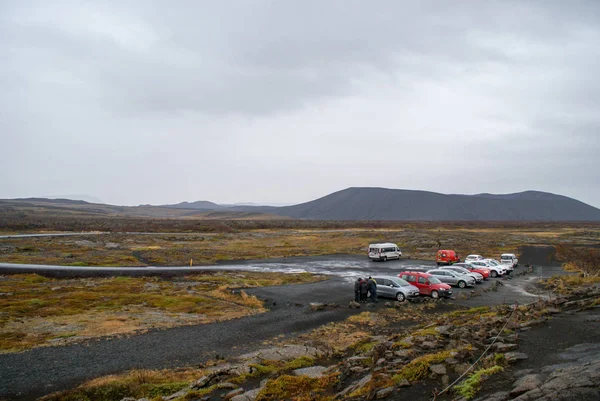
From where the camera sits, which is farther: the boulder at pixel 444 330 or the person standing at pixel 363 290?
the person standing at pixel 363 290

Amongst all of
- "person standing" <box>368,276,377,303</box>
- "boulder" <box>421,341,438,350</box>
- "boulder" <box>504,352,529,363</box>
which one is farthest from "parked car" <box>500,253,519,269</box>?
"boulder" <box>504,352,529,363</box>

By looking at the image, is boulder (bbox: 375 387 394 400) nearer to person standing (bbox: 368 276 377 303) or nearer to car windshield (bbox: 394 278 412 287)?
person standing (bbox: 368 276 377 303)

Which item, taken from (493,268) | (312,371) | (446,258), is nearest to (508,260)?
(446,258)

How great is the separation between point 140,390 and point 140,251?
60929 mm

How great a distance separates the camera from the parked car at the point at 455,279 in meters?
34.6

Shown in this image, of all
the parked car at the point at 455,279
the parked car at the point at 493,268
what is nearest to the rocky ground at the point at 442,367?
the parked car at the point at 455,279

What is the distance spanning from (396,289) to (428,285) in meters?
2.83

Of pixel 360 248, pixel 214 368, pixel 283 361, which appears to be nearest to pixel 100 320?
pixel 214 368

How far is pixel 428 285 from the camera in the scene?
29234mm

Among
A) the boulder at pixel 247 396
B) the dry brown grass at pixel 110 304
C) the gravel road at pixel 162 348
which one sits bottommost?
the dry brown grass at pixel 110 304

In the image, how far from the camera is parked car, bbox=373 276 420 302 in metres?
28.0

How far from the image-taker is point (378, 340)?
1772 cm

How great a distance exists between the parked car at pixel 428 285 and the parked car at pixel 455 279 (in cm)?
546

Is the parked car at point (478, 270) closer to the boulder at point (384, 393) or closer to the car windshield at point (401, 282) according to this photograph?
the car windshield at point (401, 282)
